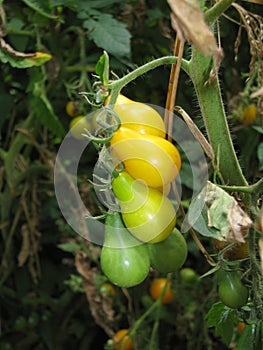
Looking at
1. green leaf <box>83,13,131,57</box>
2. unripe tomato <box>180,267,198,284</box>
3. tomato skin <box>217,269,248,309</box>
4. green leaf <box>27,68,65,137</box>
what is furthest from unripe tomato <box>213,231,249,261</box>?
unripe tomato <box>180,267,198,284</box>

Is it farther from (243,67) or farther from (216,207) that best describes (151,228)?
(243,67)

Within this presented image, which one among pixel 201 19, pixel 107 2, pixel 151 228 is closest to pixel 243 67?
pixel 107 2

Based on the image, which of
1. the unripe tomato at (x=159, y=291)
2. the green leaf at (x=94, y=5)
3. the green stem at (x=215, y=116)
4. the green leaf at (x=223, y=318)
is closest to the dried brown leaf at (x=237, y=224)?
the green stem at (x=215, y=116)

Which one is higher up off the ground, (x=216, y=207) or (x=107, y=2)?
(x=216, y=207)

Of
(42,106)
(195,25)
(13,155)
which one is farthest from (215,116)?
(13,155)

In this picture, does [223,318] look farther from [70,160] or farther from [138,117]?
[70,160]
